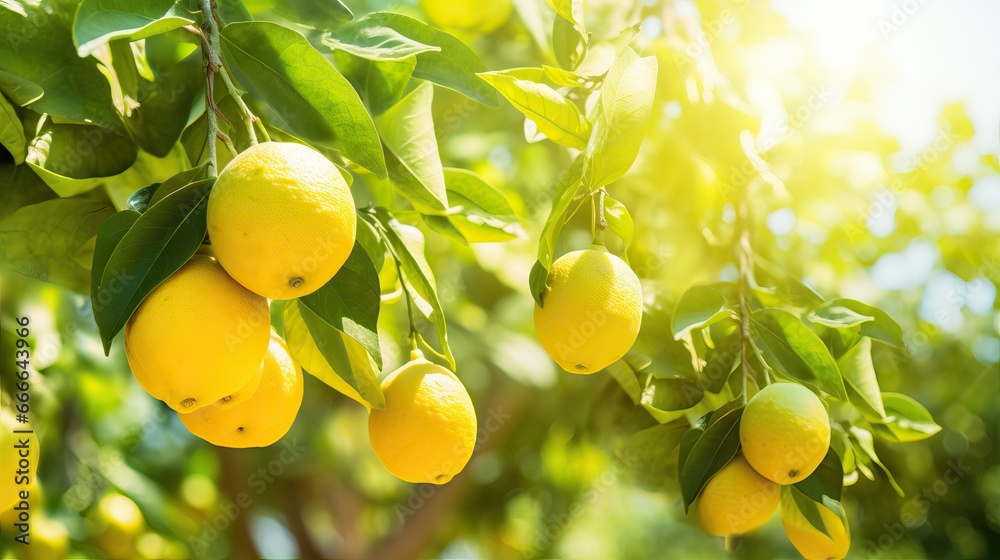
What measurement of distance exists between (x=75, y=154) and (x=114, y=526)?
3.65ft

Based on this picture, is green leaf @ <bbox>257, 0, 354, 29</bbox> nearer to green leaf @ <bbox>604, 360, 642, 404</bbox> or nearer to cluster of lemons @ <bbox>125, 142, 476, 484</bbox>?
cluster of lemons @ <bbox>125, 142, 476, 484</bbox>

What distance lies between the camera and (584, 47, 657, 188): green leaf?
0.62 m

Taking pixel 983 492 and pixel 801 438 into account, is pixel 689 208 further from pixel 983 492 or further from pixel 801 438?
pixel 983 492

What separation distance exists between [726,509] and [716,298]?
22cm

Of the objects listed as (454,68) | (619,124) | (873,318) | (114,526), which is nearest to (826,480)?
(873,318)

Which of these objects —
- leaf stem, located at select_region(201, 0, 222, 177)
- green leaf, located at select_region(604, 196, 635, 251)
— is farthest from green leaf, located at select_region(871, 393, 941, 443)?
leaf stem, located at select_region(201, 0, 222, 177)

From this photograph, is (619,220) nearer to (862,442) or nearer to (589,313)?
(589,313)

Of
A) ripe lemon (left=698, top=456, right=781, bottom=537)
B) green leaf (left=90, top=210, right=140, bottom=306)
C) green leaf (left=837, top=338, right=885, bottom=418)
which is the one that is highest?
green leaf (left=90, top=210, right=140, bottom=306)

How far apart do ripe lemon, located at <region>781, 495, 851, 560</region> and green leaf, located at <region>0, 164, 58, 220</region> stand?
800 mm

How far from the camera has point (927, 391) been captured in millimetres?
2199

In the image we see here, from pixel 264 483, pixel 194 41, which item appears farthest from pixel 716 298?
pixel 264 483

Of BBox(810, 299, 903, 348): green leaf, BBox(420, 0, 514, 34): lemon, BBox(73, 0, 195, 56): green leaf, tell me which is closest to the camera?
BBox(73, 0, 195, 56): green leaf

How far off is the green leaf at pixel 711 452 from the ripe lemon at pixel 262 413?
0.39 m

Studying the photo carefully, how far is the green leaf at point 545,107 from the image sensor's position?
25.5 inches
